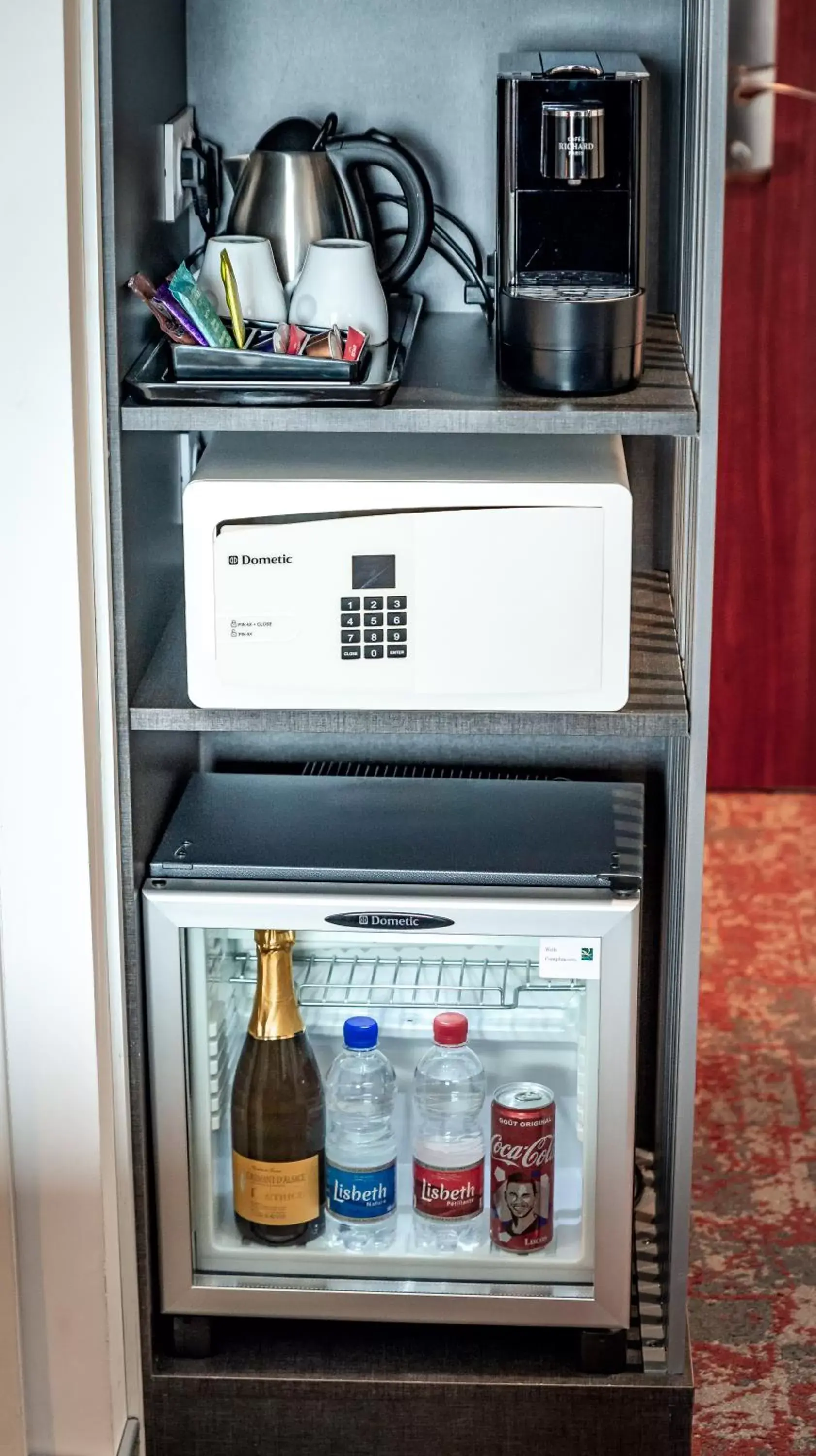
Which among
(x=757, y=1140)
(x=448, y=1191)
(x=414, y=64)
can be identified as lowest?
(x=757, y=1140)

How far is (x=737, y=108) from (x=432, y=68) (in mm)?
1376

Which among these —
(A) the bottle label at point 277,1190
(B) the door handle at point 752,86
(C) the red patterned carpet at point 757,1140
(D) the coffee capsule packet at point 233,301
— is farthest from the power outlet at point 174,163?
(B) the door handle at point 752,86

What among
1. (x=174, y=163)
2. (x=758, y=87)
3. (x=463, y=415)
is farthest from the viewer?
(x=758, y=87)

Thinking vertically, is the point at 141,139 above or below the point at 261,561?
above

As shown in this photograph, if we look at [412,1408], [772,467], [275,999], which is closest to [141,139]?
[275,999]

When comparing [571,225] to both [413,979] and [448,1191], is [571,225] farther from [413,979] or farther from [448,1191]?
[448,1191]

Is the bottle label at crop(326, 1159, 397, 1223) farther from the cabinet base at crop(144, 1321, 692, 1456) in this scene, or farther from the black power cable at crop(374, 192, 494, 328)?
the black power cable at crop(374, 192, 494, 328)

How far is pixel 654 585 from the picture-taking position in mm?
1814

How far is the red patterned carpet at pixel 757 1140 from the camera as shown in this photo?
1.82 m

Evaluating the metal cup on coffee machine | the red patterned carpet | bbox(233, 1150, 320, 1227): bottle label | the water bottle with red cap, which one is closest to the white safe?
the metal cup on coffee machine

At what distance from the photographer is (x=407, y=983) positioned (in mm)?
1772

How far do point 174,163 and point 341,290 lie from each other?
23 cm

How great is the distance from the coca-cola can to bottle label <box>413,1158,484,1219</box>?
0.07 ft

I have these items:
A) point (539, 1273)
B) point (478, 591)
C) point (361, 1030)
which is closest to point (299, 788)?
point (361, 1030)
